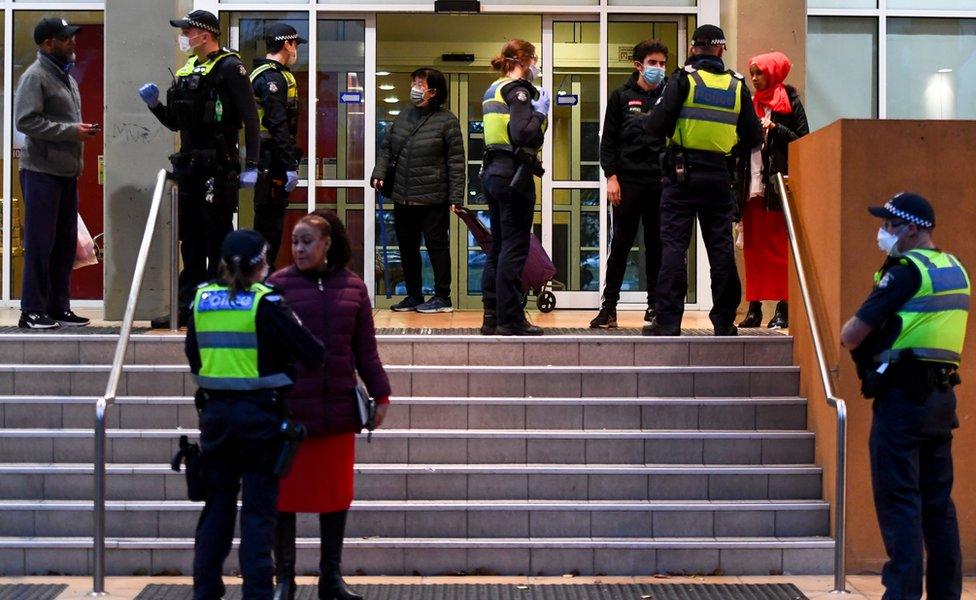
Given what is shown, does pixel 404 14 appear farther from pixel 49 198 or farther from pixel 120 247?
pixel 49 198

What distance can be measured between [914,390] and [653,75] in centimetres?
409

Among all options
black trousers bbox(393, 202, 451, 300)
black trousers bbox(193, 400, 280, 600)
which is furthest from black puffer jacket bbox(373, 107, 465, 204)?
black trousers bbox(193, 400, 280, 600)

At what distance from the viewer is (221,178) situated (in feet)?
30.5

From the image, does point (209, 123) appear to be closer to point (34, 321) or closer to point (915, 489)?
point (34, 321)

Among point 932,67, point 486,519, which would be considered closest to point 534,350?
point 486,519

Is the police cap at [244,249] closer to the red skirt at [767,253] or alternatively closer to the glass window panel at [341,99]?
the red skirt at [767,253]

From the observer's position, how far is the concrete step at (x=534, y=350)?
870 centimetres

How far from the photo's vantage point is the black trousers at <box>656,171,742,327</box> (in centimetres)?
877

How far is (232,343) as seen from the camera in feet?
19.2

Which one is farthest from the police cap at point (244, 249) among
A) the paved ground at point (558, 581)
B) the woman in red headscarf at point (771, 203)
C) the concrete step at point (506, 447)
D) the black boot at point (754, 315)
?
the black boot at point (754, 315)

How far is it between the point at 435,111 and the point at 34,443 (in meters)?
4.50

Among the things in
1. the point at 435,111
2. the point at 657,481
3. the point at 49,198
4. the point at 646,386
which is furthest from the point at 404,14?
the point at 657,481

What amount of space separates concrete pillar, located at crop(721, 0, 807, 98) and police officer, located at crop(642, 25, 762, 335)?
261 cm

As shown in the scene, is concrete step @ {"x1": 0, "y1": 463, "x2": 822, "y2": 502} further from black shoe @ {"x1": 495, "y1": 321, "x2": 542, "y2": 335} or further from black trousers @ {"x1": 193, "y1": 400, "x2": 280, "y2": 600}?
black trousers @ {"x1": 193, "y1": 400, "x2": 280, "y2": 600}
